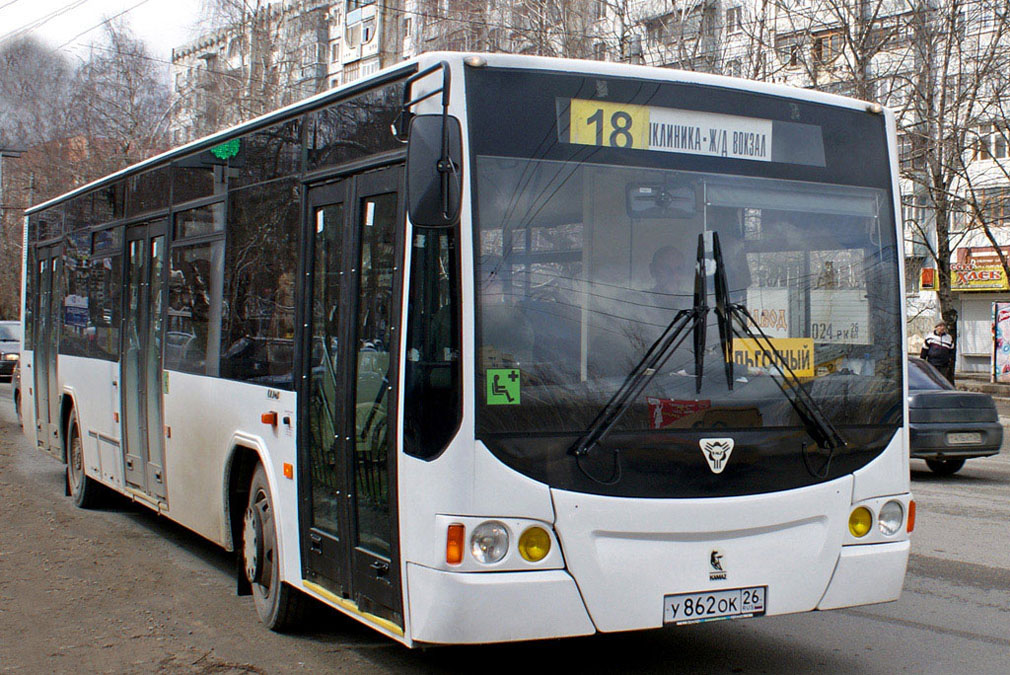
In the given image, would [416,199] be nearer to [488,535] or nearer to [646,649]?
[488,535]

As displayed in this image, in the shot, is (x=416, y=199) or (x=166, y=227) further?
(x=166, y=227)

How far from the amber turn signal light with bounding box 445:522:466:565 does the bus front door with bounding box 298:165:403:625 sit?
38 centimetres

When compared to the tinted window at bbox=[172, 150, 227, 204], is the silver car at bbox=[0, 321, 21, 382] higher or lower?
lower

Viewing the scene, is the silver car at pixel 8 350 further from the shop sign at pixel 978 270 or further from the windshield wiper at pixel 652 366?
the shop sign at pixel 978 270

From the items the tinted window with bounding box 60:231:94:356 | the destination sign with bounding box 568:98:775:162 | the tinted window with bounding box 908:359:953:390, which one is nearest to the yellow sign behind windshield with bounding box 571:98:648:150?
the destination sign with bounding box 568:98:775:162

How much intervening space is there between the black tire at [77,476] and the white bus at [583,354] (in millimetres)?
5049

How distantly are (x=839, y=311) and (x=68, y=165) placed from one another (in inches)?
1853

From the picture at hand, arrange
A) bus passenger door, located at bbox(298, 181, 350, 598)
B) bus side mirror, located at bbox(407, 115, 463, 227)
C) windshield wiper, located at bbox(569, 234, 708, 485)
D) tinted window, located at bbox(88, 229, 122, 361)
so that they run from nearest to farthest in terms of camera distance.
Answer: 1. bus side mirror, located at bbox(407, 115, 463, 227)
2. windshield wiper, located at bbox(569, 234, 708, 485)
3. bus passenger door, located at bbox(298, 181, 350, 598)
4. tinted window, located at bbox(88, 229, 122, 361)

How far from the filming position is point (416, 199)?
4758mm

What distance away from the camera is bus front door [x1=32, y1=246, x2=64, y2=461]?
12.0m

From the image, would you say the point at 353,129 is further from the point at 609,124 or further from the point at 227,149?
the point at 227,149

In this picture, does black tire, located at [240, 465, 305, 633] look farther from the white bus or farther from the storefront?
the storefront

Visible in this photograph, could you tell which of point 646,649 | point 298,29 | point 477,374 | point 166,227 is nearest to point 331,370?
point 477,374

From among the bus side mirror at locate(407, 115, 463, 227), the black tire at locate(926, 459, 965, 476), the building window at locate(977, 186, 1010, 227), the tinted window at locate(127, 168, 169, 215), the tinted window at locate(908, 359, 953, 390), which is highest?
the building window at locate(977, 186, 1010, 227)
